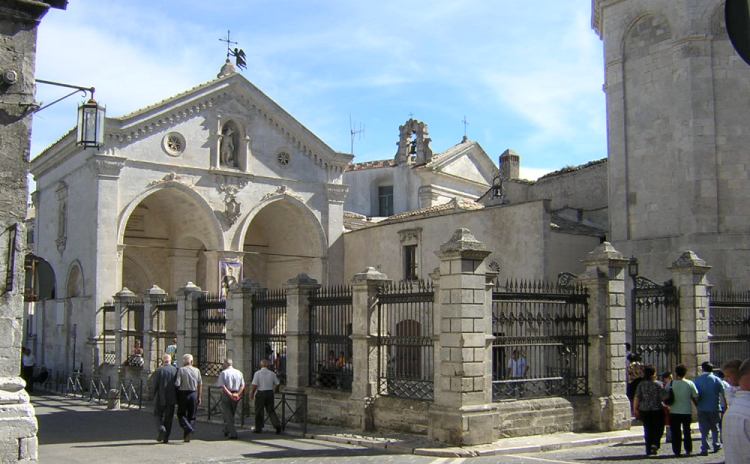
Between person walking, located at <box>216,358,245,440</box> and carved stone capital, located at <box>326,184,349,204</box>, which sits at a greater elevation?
carved stone capital, located at <box>326,184,349,204</box>

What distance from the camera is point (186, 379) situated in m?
15.2

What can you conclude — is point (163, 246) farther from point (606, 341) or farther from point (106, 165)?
point (606, 341)

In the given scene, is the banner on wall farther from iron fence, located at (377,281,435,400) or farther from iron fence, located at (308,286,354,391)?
iron fence, located at (377,281,435,400)

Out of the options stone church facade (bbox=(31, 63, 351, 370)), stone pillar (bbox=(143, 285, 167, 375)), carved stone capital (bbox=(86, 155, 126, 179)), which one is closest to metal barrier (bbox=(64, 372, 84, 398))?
stone church facade (bbox=(31, 63, 351, 370))

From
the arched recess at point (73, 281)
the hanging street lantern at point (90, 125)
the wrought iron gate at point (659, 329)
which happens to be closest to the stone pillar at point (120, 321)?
the arched recess at point (73, 281)

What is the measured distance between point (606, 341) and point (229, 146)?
66.0 ft

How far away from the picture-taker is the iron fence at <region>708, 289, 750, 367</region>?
1877 centimetres

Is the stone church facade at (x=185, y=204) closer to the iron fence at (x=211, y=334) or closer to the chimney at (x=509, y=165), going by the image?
the chimney at (x=509, y=165)

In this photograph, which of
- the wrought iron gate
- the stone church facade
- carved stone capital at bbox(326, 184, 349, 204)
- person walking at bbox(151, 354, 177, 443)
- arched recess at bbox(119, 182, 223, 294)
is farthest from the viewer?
carved stone capital at bbox(326, 184, 349, 204)

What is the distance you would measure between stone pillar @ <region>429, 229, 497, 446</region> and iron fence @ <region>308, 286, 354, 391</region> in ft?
9.13

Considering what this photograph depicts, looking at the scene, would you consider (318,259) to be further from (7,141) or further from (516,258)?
(7,141)

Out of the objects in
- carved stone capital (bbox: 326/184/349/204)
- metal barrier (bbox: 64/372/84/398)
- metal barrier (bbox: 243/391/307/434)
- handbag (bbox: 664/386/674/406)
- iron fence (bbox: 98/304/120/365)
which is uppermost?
carved stone capital (bbox: 326/184/349/204)

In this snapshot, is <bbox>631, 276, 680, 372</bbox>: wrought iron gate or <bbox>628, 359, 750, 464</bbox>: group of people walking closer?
<bbox>628, 359, 750, 464</bbox>: group of people walking

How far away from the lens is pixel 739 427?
495 cm
